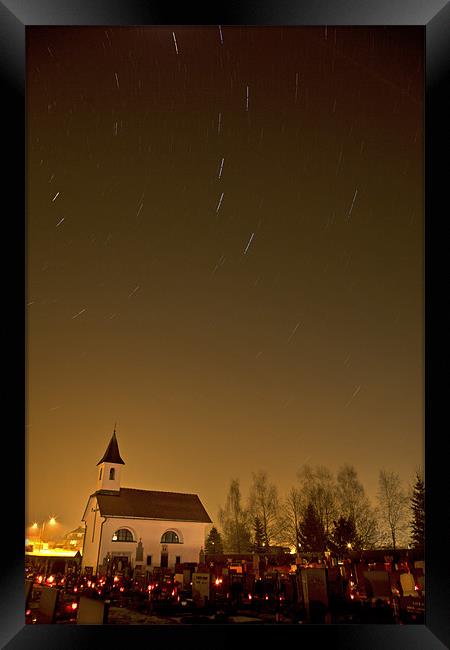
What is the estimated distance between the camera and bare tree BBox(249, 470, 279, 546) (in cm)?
320

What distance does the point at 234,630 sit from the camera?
1.08 metres

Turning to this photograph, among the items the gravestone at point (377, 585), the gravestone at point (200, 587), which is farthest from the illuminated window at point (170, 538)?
the gravestone at point (377, 585)

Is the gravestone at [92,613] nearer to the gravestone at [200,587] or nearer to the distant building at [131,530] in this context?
the gravestone at [200,587]

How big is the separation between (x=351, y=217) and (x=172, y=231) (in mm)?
896

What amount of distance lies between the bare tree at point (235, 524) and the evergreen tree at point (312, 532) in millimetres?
256

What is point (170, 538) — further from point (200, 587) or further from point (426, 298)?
point (426, 298)

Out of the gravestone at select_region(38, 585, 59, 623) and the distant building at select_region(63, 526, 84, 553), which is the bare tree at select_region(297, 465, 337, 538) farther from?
the gravestone at select_region(38, 585, 59, 623)

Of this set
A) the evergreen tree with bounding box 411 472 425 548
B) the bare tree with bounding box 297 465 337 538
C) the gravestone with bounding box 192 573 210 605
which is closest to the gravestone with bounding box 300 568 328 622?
the gravestone with bounding box 192 573 210 605

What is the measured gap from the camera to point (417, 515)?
315 centimetres

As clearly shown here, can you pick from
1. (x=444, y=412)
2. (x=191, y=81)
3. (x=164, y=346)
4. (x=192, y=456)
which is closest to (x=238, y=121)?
(x=191, y=81)

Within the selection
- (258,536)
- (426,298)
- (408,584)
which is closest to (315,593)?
(408,584)

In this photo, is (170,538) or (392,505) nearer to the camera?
(170,538)

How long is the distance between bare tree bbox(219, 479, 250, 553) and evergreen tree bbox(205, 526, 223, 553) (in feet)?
0.08

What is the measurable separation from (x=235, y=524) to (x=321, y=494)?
1.53 ft
